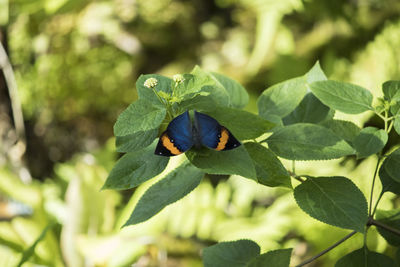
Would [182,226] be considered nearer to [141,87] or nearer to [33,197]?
[33,197]

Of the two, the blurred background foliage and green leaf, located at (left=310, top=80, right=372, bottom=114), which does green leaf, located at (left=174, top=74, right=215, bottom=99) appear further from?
the blurred background foliage

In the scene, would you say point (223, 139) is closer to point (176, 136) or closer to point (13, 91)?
point (176, 136)

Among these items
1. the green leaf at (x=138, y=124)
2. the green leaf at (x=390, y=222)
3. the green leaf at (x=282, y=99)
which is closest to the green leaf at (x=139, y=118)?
the green leaf at (x=138, y=124)

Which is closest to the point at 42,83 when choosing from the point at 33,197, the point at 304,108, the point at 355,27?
the point at 33,197

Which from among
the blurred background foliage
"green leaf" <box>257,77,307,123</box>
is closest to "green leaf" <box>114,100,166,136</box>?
"green leaf" <box>257,77,307,123</box>

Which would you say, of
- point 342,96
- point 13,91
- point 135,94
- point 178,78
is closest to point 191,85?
point 178,78

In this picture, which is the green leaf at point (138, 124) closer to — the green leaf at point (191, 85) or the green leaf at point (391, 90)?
the green leaf at point (191, 85)
